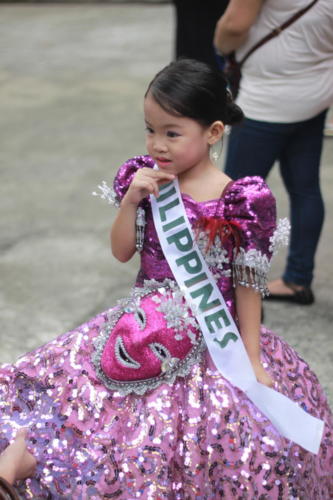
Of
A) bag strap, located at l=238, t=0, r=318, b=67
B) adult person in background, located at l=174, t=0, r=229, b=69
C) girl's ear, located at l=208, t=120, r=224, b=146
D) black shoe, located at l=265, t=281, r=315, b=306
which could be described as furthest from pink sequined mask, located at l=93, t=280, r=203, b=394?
adult person in background, located at l=174, t=0, r=229, b=69

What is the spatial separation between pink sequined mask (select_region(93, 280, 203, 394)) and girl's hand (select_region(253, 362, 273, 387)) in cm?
15

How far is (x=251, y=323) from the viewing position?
2.03 meters

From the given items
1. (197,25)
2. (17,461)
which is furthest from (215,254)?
(197,25)

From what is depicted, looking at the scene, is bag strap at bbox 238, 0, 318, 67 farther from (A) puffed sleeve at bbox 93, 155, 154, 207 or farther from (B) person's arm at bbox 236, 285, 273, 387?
(B) person's arm at bbox 236, 285, 273, 387

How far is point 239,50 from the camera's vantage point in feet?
9.66

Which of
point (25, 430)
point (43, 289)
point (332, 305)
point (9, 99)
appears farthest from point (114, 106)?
point (25, 430)

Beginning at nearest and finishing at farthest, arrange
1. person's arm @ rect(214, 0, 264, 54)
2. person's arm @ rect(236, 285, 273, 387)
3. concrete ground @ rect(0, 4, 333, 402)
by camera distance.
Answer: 1. person's arm @ rect(236, 285, 273, 387)
2. person's arm @ rect(214, 0, 264, 54)
3. concrete ground @ rect(0, 4, 333, 402)

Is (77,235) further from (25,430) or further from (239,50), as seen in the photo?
(25,430)

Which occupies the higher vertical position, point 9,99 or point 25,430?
point 25,430

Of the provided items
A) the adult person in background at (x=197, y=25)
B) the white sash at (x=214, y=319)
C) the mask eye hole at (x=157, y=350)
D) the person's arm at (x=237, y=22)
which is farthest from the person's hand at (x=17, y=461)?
the adult person in background at (x=197, y=25)

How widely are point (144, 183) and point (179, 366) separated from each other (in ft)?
1.53

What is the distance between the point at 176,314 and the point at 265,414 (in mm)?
332

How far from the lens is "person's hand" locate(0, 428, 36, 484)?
1.99 meters

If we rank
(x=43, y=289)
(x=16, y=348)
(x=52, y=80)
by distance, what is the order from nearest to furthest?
(x=16, y=348)
(x=43, y=289)
(x=52, y=80)
